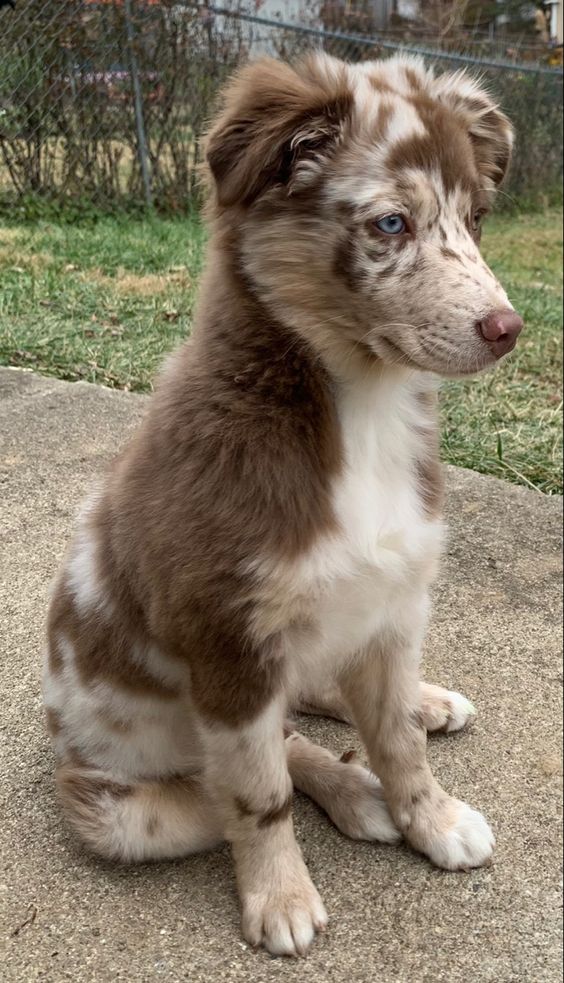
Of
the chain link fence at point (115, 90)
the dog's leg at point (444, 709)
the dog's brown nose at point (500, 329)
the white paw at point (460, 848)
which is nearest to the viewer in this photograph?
the dog's brown nose at point (500, 329)

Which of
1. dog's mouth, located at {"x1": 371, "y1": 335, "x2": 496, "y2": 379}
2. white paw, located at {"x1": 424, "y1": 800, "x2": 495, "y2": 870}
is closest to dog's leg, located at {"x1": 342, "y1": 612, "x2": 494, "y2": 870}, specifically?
white paw, located at {"x1": 424, "y1": 800, "x2": 495, "y2": 870}

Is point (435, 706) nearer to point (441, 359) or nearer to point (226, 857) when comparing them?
point (226, 857)

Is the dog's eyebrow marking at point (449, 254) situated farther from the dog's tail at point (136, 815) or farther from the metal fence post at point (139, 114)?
the dog's tail at point (136, 815)

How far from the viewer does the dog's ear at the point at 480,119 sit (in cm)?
167

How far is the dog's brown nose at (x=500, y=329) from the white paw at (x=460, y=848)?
110cm

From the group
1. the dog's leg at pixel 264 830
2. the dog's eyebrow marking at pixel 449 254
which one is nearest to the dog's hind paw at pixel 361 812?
the dog's leg at pixel 264 830

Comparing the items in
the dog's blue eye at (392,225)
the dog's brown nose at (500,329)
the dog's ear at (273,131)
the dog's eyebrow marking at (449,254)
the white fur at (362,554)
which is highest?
the dog's ear at (273,131)

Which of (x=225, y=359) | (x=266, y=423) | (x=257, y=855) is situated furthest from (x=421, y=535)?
(x=257, y=855)

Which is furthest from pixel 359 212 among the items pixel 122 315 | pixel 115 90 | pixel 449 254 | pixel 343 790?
pixel 343 790

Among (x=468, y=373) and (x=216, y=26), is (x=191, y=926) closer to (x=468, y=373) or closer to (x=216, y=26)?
(x=468, y=373)

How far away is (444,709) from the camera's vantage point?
89.9 inches

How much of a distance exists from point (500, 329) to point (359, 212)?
310 millimetres

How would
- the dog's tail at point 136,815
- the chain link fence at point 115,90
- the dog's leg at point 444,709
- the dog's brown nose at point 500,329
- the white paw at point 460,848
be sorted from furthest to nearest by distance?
the dog's leg at point 444,709 → the white paw at point 460,848 → the dog's tail at point 136,815 → the chain link fence at point 115,90 → the dog's brown nose at point 500,329

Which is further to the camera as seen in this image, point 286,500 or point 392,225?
point 286,500
